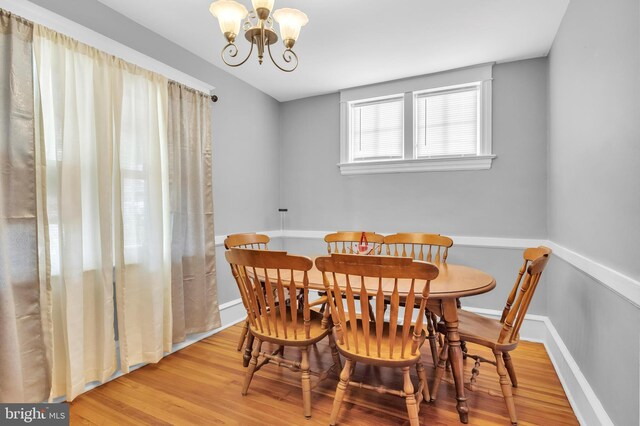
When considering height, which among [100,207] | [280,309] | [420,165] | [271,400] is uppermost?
[420,165]

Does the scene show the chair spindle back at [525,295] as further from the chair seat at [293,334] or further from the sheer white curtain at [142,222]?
the sheer white curtain at [142,222]

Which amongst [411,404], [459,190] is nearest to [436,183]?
[459,190]

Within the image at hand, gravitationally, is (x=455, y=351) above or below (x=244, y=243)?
below

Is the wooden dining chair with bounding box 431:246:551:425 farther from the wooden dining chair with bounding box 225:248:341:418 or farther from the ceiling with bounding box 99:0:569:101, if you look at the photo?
the ceiling with bounding box 99:0:569:101

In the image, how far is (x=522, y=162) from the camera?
295 centimetres

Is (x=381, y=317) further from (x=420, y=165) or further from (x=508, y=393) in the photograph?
(x=420, y=165)

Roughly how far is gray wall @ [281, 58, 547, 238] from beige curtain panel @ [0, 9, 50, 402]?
266 centimetres

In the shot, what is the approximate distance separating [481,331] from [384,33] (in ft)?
7.55

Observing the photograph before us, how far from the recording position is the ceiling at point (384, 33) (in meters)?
2.19

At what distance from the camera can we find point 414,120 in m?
3.40

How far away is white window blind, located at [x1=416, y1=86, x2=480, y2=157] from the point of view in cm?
319

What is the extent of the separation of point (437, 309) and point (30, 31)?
2815mm

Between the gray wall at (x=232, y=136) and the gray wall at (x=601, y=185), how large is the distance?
2.89m

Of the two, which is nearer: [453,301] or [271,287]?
[453,301]
